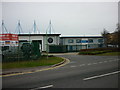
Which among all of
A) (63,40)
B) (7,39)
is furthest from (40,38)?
(7,39)

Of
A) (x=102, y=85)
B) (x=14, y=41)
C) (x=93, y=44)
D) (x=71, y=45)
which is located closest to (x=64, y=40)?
(x=71, y=45)

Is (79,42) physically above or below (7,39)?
above

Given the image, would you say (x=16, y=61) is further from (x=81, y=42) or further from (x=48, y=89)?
(x=81, y=42)

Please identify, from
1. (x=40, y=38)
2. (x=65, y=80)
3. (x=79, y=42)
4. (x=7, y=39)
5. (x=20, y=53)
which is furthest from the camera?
(x=79, y=42)

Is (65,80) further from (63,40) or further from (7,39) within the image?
(63,40)

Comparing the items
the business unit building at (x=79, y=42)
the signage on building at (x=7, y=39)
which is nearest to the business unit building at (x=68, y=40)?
the business unit building at (x=79, y=42)

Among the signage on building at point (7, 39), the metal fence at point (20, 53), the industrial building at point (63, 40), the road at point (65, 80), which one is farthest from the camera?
→ the industrial building at point (63, 40)

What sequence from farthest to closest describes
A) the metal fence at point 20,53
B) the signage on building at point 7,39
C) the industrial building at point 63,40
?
1. the industrial building at point 63,40
2. the metal fence at point 20,53
3. the signage on building at point 7,39

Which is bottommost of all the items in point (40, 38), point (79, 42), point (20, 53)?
point (20, 53)

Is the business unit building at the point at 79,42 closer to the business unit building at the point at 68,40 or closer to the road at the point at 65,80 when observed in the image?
the business unit building at the point at 68,40

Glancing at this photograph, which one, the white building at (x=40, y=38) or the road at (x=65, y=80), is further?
the white building at (x=40, y=38)

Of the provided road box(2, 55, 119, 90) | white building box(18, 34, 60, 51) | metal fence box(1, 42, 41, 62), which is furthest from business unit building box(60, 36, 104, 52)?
road box(2, 55, 119, 90)

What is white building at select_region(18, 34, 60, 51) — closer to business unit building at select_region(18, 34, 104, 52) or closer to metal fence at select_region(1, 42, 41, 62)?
business unit building at select_region(18, 34, 104, 52)

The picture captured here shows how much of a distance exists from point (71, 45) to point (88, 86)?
46008mm
